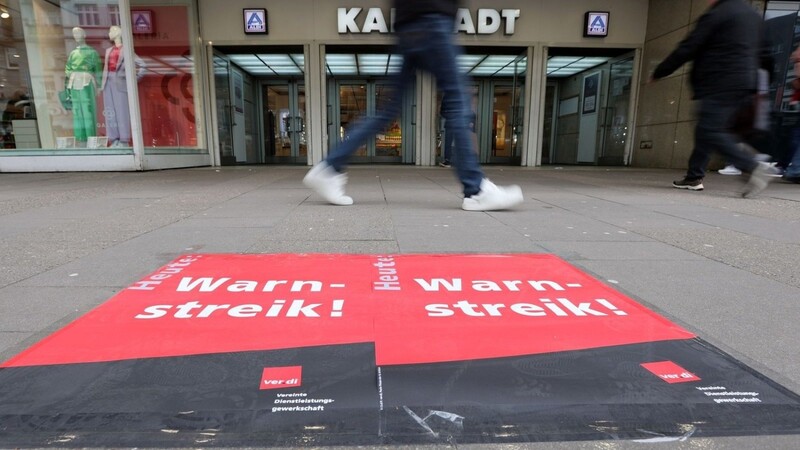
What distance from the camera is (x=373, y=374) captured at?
1042 millimetres

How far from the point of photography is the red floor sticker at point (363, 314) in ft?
3.89

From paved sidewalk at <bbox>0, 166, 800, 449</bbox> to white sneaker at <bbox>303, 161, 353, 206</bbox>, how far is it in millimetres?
129

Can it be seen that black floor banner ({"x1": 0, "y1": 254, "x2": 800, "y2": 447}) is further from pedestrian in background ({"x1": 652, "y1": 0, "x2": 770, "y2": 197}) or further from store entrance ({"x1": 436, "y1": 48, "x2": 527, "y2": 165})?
store entrance ({"x1": 436, "y1": 48, "x2": 527, "y2": 165})

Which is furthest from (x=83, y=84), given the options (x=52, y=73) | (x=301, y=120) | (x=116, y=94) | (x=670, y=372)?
(x=670, y=372)

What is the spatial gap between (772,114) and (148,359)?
926cm

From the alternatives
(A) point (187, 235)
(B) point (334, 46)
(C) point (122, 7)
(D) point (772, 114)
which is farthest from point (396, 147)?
(A) point (187, 235)

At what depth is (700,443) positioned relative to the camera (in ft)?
2.75

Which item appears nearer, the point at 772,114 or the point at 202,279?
the point at 202,279

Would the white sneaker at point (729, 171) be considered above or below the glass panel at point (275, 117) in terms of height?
below

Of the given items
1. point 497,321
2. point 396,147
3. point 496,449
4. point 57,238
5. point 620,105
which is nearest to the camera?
point 496,449

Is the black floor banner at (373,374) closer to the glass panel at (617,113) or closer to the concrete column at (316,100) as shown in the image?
the concrete column at (316,100)

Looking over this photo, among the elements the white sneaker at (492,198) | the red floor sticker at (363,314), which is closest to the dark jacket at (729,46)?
the white sneaker at (492,198)

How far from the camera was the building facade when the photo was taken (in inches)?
309

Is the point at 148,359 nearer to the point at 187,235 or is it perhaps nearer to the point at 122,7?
the point at 187,235
